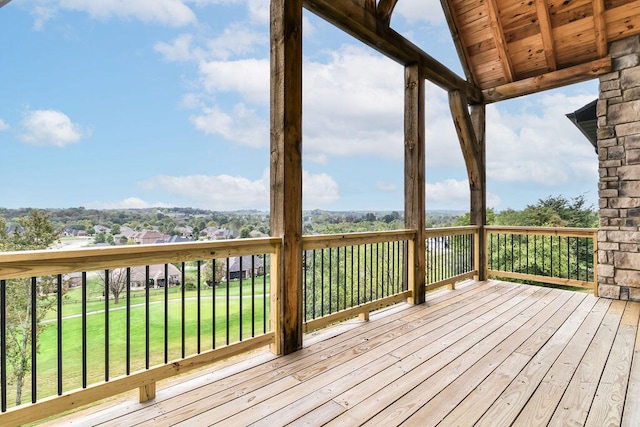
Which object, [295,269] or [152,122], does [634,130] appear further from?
[152,122]

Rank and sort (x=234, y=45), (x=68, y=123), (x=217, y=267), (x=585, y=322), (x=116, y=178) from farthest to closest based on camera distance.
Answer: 1. (x=234, y=45)
2. (x=585, y=322)
3. (x=217, y=267)
4. (x=116, y=178)
5. (x=68, y=123)

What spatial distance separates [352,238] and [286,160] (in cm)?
107

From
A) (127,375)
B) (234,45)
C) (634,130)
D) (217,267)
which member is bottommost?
(127,375)

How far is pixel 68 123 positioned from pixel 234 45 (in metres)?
2.10

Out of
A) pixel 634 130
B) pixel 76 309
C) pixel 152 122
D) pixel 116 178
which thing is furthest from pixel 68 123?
pixel 634 130

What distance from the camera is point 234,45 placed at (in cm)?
345

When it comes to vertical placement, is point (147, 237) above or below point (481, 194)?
below

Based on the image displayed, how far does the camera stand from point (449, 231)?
4324 mm

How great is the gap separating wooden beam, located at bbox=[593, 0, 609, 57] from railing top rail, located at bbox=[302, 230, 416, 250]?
3364 millimetres

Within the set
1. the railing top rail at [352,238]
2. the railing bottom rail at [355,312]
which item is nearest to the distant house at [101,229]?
the railing top rail at [352,238]

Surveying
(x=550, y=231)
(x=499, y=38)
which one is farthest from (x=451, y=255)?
(x=499, y=38)

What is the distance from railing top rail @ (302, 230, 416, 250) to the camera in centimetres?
266

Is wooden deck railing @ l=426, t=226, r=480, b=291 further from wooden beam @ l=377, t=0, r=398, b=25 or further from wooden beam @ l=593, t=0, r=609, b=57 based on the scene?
wooden beam @ l=593, t=0, r=609, b=57

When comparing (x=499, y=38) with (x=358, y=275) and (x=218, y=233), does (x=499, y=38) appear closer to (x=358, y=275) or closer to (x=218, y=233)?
(x=358, y=275)
